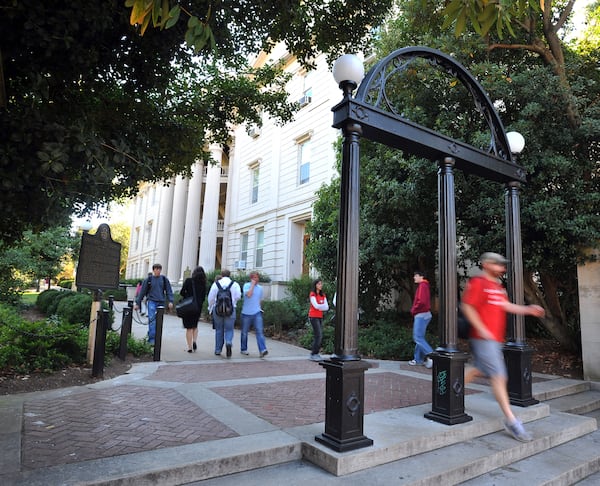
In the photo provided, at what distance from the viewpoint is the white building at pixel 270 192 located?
19391 mm

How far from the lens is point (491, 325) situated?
4.24 m

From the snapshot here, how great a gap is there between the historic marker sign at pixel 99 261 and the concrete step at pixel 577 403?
7.31 metres

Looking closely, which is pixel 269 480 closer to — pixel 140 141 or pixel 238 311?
pixel 140 141

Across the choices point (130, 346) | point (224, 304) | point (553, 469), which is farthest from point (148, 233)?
point (553, 469)

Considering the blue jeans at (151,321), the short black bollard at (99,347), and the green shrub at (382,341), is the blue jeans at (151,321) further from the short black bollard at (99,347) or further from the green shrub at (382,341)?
the green shrub at (382,341)

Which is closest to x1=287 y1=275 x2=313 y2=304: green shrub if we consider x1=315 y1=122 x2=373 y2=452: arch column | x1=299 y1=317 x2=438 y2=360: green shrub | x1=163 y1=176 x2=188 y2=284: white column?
x1=299 y1=317 x2=438 y2=360: green shrub

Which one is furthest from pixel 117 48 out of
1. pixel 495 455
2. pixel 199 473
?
pixel 495 455

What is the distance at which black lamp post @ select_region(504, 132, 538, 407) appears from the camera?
5.33m

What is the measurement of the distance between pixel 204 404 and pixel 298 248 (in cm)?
1575

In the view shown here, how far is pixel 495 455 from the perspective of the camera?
3.83 m

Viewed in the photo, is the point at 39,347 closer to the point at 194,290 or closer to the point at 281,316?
the point at 194,290

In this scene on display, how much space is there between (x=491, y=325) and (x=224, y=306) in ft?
18.0

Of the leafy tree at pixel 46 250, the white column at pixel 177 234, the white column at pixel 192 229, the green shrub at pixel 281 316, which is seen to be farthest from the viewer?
the white column at pixel 177 234

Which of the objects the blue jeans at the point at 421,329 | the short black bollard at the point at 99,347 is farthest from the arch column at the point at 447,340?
the short black bollard at the point at 99,347
